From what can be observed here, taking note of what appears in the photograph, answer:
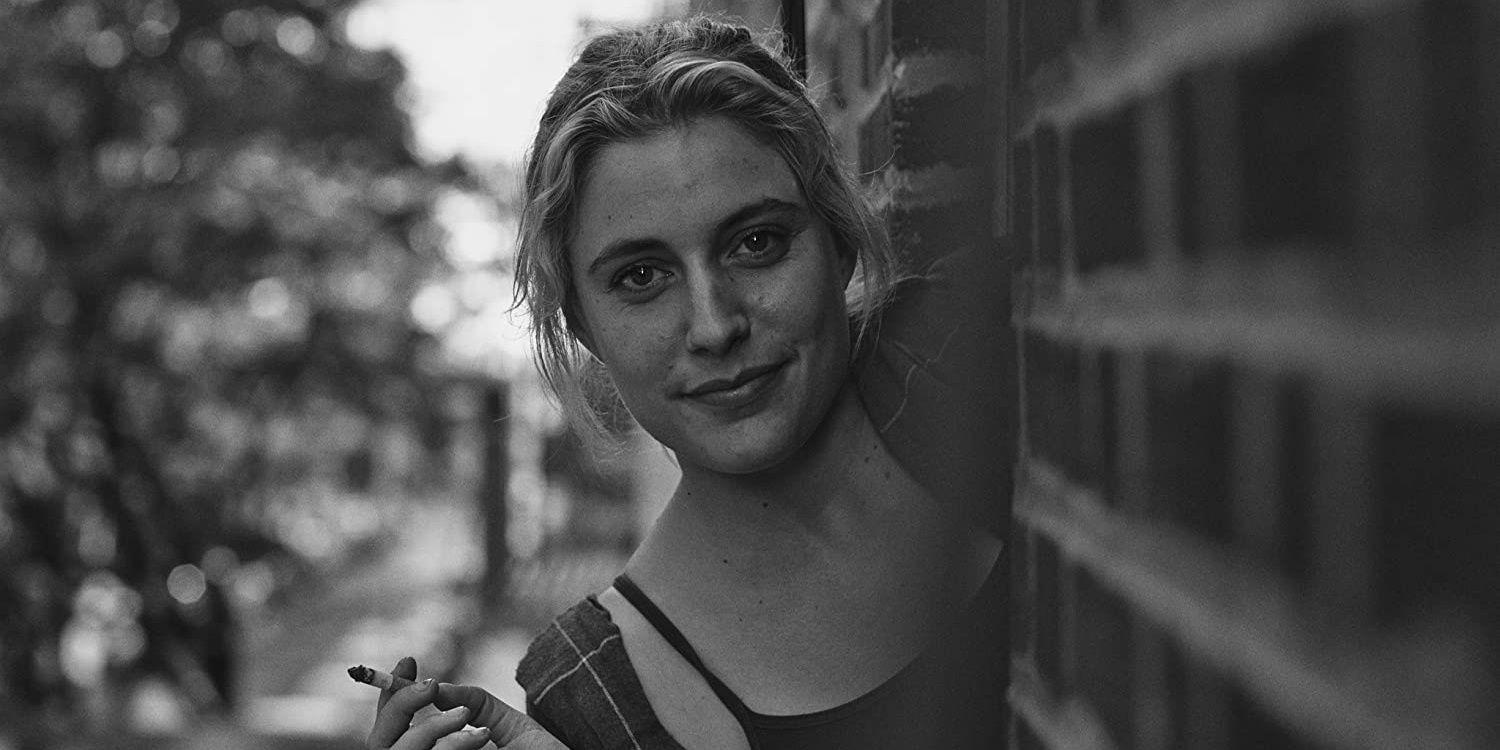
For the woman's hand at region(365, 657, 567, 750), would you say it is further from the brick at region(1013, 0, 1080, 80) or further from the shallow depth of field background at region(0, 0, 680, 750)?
the shallow depth of field background at region(0, 0, 680, 750)

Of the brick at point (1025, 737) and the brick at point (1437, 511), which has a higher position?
the brick at point (1437, 511)

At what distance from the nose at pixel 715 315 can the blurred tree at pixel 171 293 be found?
6.10m

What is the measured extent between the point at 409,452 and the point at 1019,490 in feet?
30.0

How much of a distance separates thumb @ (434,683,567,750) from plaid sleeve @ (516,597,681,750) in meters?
0.04

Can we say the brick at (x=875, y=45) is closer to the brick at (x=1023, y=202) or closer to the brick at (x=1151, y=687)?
the brick at (x=1023, y=202)

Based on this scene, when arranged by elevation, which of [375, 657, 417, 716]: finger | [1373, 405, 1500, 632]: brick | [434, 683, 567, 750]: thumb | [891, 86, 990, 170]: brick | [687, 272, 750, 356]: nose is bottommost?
[434, 683, 567, 750]: thumb

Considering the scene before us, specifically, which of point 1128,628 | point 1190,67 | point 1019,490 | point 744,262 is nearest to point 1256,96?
point 1190,67

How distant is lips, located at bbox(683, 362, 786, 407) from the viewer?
4.46ft

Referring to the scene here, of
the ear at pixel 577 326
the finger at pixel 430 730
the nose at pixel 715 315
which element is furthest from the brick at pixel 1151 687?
the ear at pixel 577 326

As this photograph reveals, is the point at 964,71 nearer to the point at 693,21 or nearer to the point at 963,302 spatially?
the point at 963,302

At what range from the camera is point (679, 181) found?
138cm

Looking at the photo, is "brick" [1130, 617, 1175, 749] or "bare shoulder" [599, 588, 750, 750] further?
"bare shoulder" [599, 588, 750, 750]

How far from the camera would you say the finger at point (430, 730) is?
1333 millimetres

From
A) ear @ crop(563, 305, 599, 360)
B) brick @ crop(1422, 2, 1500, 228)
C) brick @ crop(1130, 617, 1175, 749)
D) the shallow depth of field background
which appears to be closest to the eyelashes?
ear @ crop(563, 305, 599, 360)
